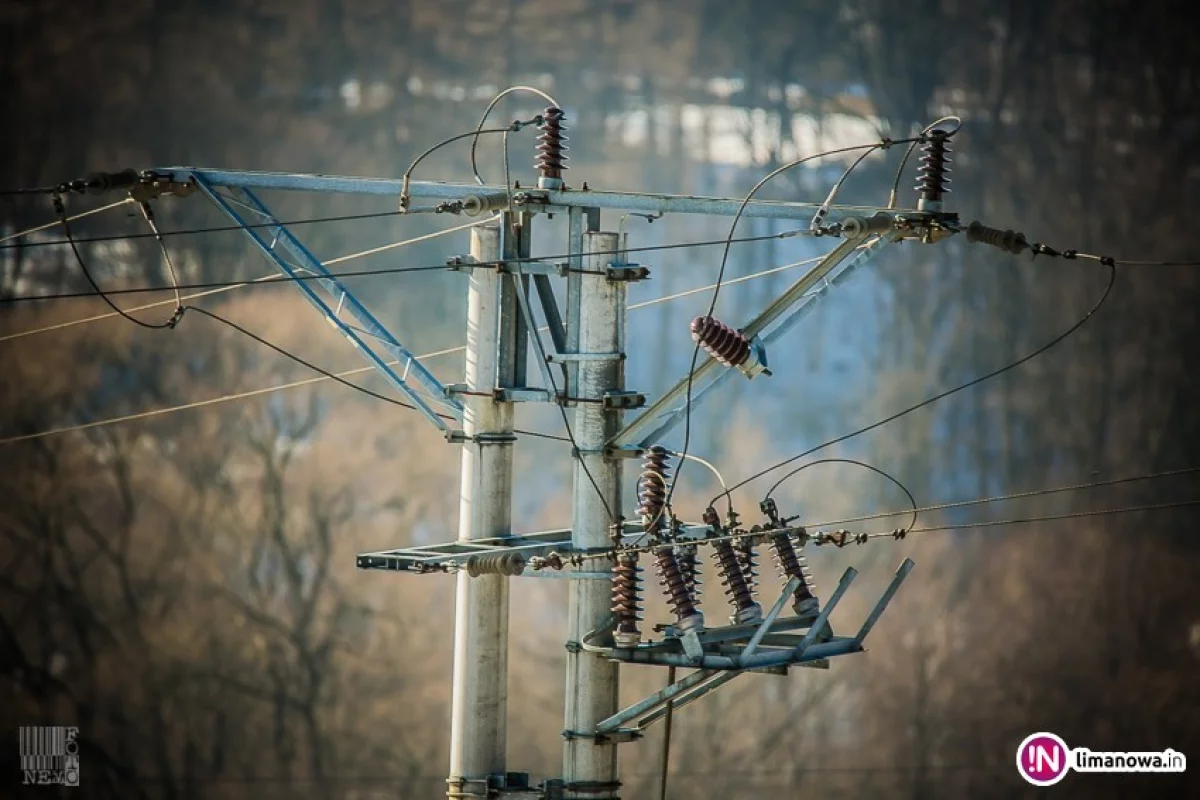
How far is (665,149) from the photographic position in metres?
29.1

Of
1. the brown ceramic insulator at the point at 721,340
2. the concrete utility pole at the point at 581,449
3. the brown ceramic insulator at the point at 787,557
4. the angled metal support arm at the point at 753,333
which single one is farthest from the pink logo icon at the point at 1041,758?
the brown ceramic insulator at the point at 721,340

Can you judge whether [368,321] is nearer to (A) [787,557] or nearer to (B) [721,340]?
(B) [721,340]

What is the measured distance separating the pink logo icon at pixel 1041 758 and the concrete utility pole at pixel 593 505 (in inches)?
607

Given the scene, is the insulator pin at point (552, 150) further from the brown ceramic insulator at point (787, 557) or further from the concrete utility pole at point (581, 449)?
the brown ceramic insulator at point (787, 557)

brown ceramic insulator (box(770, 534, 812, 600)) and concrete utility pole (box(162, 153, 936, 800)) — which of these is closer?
concrete utility pole (box(162, 153, 936, 800))

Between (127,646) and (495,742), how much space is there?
13.8 m

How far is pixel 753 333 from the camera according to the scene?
49.2ft

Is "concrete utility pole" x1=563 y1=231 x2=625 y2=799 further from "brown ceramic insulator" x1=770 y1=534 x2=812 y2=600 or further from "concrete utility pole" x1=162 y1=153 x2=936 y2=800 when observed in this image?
"brown ceramic insulator" x1=770 y1=534 x2=812 y2=600

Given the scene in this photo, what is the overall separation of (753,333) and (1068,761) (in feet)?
55.4

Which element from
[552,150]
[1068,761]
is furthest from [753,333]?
[1068,761]

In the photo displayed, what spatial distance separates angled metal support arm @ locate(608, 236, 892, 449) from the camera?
14820 mm

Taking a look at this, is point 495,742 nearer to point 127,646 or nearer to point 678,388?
point 678,388

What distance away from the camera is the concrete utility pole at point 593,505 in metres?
15.5

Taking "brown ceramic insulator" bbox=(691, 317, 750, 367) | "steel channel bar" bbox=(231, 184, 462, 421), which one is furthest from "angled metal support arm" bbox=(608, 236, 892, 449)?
"steel channel bar" bbox=(231, 184, 462, 421)
